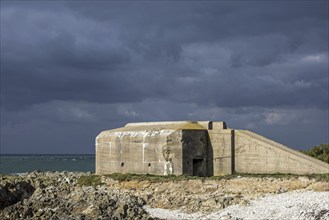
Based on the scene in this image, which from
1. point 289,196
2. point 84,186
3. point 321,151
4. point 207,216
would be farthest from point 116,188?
point 321,151

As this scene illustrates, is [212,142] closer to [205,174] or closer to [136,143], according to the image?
[205,174]

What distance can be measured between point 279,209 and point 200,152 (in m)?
7.50

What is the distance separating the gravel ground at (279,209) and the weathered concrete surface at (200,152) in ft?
8.63

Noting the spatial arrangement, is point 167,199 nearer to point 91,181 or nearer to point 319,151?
point 91,181

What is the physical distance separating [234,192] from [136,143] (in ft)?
22.3

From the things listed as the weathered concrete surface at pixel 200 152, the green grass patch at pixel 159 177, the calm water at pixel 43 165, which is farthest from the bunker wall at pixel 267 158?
the calm water at pixel 43 165

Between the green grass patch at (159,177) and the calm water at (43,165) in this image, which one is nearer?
the green grass patch at (159,177)

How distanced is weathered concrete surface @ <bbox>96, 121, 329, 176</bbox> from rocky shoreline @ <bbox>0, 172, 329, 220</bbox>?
154 centimetres

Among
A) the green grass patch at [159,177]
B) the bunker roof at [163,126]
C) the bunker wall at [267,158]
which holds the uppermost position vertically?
the bunker roof at [163,126]

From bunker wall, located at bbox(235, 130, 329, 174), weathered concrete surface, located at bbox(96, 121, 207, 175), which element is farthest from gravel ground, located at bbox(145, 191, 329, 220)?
weathered concrete surface, located at bbox(96, 121, 207, 175)

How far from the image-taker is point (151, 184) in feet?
91.4

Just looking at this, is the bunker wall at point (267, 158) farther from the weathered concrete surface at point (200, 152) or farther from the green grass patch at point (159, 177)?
the green grass patch at point (159, 177)

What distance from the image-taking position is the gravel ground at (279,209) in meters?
22.1

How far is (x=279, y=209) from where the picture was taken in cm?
2278
